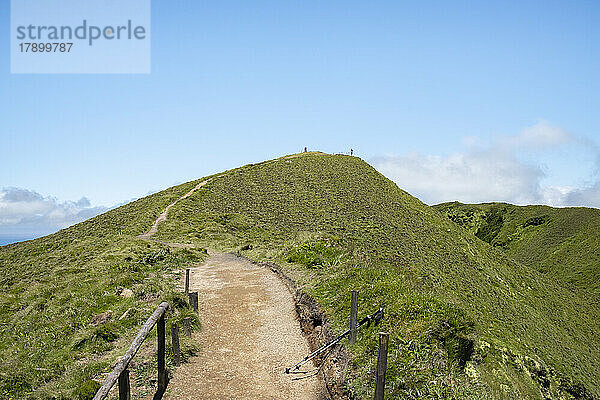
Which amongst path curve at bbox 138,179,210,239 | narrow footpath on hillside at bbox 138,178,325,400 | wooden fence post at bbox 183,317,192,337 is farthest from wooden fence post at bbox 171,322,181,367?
path curve at bbox 138,179,210,239

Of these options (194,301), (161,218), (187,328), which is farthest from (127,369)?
(161,218)

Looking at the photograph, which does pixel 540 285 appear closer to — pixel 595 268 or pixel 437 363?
pixel 595 268

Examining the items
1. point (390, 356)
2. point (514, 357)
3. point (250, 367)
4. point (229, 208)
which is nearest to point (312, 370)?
point (250, 367)

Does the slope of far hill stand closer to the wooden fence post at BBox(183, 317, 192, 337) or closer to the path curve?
the path curve

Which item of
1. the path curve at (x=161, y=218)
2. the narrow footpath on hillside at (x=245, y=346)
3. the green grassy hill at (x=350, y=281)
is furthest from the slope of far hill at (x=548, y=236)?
the narrow footpath on hillside at (x=245, y=346)

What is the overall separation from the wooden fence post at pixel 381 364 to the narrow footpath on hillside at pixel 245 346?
2.71 meters

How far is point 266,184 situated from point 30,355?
54864mm

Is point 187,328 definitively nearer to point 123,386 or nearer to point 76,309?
point 123,386

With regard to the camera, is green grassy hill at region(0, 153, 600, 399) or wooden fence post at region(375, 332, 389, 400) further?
green grassy hill at region(0, 153, 600, 399)

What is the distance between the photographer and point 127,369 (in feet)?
25.8

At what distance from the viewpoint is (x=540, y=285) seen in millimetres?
54469

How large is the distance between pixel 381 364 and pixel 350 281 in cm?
808

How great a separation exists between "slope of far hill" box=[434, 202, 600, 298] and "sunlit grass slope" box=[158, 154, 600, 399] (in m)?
22.6

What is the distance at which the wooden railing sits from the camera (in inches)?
257
